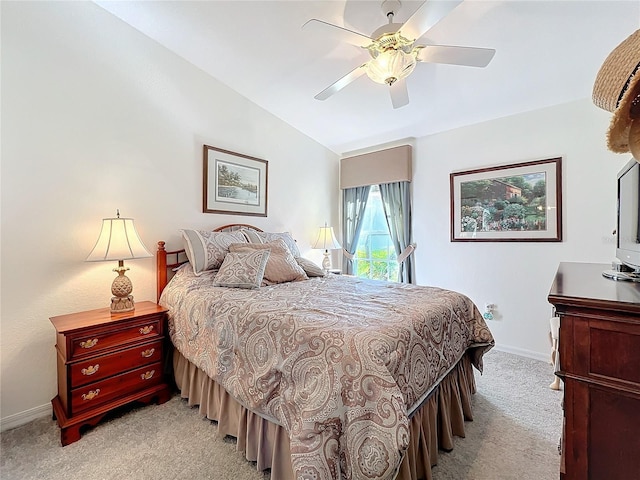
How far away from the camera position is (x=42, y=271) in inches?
77.3

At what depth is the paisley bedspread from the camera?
3.36ft

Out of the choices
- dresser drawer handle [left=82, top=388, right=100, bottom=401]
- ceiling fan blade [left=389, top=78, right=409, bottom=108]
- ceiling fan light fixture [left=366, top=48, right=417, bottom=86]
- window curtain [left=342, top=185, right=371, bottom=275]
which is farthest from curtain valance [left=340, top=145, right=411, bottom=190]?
dresser drawer handle [left=82, top=388, right=100, bottom=401]

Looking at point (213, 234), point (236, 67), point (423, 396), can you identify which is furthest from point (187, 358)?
point (236, 67)

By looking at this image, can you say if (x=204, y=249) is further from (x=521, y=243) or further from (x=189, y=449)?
(x=521, y=243)

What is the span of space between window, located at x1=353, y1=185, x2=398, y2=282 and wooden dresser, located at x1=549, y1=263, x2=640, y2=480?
3087mm

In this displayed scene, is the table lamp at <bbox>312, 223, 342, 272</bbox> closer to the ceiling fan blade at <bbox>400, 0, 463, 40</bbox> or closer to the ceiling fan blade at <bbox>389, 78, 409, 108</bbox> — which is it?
the ceiling fan blade at <bbox>389, 78, 409, 108</bbox>

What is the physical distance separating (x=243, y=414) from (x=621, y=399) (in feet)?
5.17

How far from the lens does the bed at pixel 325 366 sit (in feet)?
3.39

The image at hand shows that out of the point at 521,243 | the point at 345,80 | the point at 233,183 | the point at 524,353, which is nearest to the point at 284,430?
the point at 345,80

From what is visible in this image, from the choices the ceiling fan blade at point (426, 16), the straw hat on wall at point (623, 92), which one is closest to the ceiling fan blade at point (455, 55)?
the ceiling fan blade at point (426, 16)

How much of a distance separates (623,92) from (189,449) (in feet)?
7.77

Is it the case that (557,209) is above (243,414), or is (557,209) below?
above

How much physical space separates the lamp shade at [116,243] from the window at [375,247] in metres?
3.01

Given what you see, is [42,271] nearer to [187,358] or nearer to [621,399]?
[187,358]
